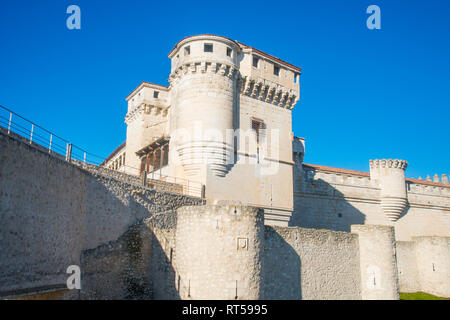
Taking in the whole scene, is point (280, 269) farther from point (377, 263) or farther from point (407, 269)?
point (407, 269)

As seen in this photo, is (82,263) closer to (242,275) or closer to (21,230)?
(21,230)

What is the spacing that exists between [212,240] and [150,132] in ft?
47.5

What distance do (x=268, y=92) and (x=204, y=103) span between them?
15.0 feet

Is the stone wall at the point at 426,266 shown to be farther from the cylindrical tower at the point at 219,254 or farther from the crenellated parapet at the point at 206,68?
the cylindrical tower at the point at 219,254

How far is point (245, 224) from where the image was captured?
15328 millimetres

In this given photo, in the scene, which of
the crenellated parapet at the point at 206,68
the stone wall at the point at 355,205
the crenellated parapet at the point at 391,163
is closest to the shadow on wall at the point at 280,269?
the crenellated parapet at the point at 206,68

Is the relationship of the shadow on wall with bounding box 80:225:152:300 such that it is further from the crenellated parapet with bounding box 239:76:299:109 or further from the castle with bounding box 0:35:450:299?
the crenellated parapet with bounding box 239:76:299:109

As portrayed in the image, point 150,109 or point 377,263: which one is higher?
point 150,109

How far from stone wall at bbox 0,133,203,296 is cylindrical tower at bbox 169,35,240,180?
5.08 meters

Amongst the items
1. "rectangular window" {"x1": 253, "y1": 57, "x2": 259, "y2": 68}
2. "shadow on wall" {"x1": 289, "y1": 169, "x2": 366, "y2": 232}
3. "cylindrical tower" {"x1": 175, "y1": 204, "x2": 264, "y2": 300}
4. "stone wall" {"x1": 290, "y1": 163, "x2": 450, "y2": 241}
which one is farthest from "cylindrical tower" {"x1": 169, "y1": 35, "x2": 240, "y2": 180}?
"stone wall" {"x1": 290, "y1": 163, "x2": 450, "y2": 241}

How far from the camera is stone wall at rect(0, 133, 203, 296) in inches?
424

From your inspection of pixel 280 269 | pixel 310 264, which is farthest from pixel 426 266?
pixel 280 269

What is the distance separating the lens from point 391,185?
33.2 m

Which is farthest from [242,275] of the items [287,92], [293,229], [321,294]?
[287,92]
